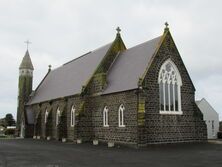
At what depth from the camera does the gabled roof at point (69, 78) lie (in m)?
37.1

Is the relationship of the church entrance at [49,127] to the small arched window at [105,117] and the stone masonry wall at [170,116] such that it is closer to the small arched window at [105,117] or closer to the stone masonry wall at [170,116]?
the small arched window at [105,117]

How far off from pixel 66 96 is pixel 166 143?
13.9m

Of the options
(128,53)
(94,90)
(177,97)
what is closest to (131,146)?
(177,97)

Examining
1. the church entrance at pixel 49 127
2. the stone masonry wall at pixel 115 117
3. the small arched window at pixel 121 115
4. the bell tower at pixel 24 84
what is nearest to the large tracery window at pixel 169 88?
the stone masonry wall at pixel 115 117

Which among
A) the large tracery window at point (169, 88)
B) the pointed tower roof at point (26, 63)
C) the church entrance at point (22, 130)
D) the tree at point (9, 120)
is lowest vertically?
the church entrance at point (22, 130)

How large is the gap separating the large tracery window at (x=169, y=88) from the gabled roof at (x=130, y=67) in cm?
192

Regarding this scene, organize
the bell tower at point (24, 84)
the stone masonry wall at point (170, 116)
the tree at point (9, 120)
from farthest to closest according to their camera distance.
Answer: the tree at point (9, 120) → the bell tower at point (24, 84) → the stone masonry wall at point (170, 116)

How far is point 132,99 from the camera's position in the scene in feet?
91.2

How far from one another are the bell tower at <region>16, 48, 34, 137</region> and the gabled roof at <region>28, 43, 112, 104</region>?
8.11ft

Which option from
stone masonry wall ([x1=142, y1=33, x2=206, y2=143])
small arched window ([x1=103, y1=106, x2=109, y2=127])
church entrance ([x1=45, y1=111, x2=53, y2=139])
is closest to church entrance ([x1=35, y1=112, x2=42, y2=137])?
church entrance ([x1=45, y1=111, x2=53, y2=139])

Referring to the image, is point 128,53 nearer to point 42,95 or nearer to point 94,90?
point 94,90

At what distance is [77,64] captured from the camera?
44.2m

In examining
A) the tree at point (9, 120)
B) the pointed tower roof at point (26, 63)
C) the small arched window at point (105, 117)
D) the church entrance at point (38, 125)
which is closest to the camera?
the small arched window at point (105, 117)

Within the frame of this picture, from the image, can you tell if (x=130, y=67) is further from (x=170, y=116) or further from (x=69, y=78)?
A: (x=69, y=78)
